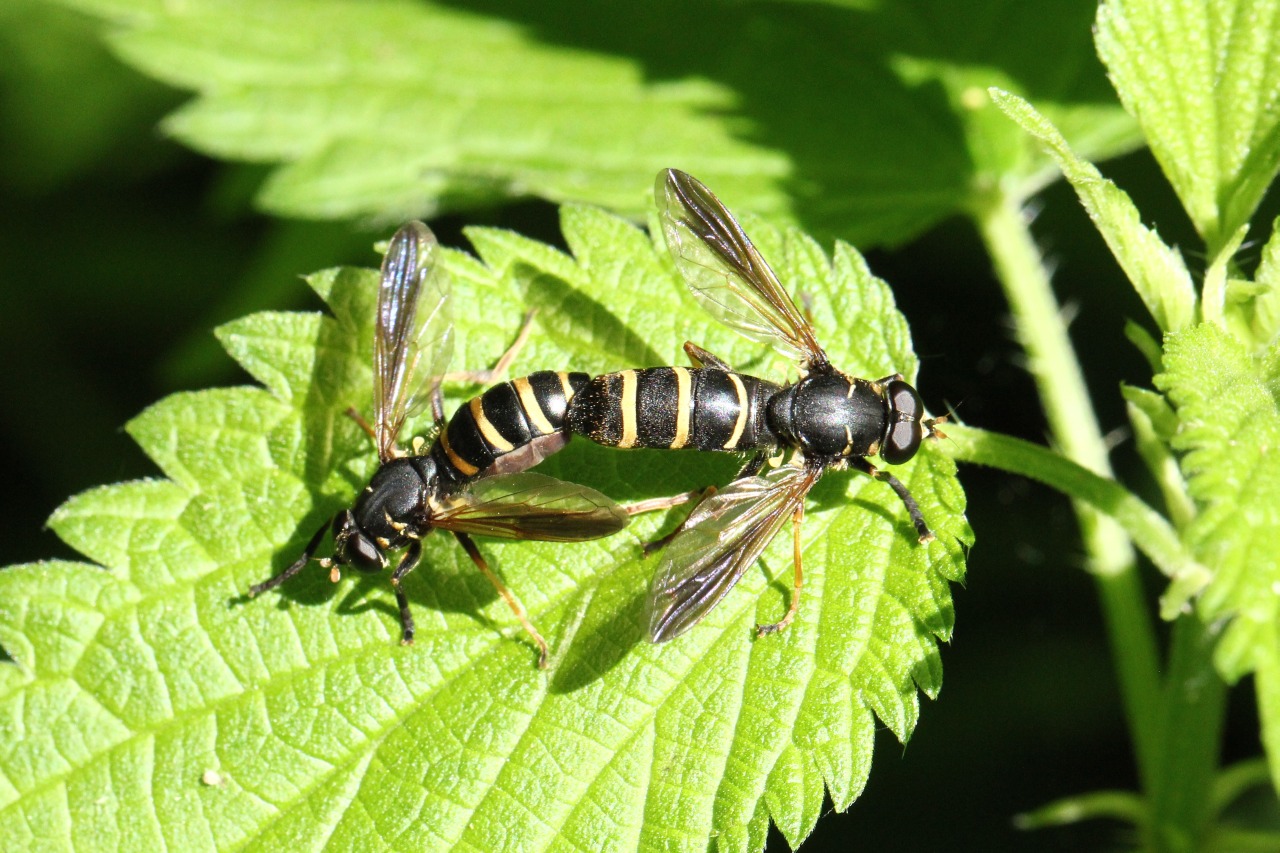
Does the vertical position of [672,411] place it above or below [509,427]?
above

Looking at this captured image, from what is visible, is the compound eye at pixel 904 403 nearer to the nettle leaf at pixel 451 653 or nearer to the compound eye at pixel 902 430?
the compound eye at pixel 902 430

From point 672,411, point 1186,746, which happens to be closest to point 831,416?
point 672,411

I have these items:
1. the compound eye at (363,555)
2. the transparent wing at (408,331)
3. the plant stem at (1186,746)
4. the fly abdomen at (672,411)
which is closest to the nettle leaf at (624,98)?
the transparent wing at (408,331)

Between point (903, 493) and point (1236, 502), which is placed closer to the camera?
point (1236, 502)

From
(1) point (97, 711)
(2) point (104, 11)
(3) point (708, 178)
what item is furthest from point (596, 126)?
(1) point (97, 711)

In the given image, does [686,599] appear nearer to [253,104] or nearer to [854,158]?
[854,158]

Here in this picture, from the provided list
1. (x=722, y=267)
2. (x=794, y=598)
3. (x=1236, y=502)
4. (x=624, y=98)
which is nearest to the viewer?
(x=1236, y=502)

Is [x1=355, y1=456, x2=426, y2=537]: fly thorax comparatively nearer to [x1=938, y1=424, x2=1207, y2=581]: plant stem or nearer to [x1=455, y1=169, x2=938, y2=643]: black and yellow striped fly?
[x1=455, y1=169, x2=938, y2=643]: black and yellow striped fly

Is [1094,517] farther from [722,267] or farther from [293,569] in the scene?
[293,569]
